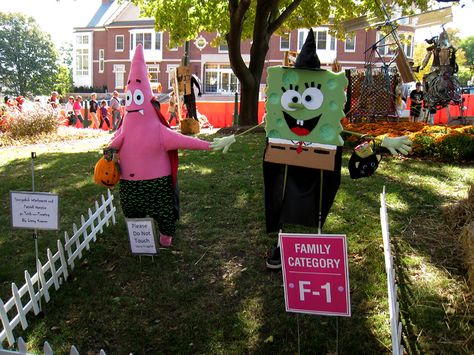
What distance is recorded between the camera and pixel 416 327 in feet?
10.8

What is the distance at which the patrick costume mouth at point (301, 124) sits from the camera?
3641 millimetres

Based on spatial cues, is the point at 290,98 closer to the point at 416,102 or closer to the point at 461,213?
the point at 461,213

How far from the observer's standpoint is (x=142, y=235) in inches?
166

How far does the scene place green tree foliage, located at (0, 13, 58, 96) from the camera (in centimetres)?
5906

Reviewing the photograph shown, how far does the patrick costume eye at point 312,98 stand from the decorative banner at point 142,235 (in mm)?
1699

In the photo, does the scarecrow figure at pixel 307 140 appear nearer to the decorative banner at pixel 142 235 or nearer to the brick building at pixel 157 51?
the decorative banner at pixel 142 235

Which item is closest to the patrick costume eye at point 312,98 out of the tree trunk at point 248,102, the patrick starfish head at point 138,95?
the patrick starfish head at point 138,95

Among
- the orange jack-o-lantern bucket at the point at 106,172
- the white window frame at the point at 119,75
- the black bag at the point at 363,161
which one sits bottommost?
the orange jack-o-lantern bucket at the point at 106,172

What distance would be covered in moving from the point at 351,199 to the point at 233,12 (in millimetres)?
8278

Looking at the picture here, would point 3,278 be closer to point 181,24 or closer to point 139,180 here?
point 139,180

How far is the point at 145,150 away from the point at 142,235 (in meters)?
0.77

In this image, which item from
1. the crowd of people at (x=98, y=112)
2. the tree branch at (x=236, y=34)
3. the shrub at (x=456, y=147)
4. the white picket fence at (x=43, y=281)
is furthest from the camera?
the crowd of people at (x=98, y=112)

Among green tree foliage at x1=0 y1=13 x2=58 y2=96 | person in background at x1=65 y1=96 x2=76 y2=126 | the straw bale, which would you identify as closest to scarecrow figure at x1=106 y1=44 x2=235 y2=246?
the straw bale

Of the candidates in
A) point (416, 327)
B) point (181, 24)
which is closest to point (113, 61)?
point (181, 24)
